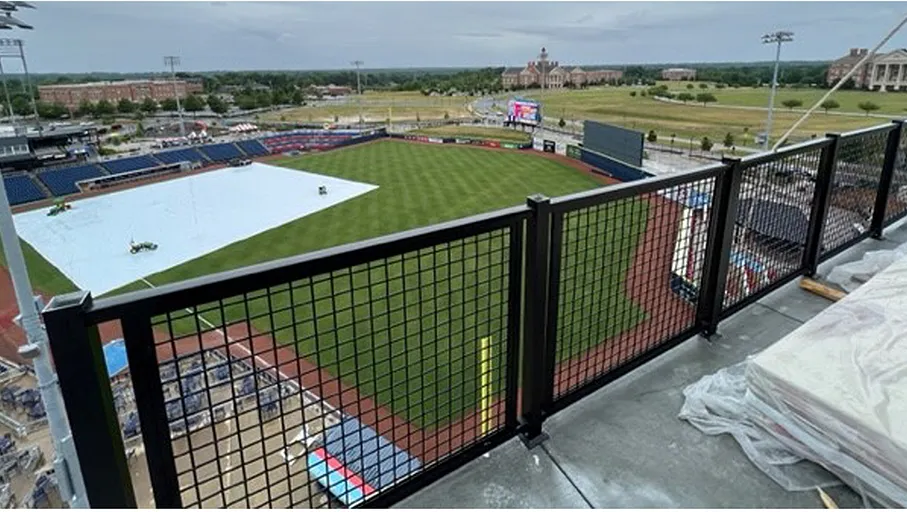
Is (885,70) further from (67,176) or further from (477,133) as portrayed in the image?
(67,176)

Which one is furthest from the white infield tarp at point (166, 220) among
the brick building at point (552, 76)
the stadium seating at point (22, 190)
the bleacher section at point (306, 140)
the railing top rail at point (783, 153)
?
the brick building at point (552, 76)

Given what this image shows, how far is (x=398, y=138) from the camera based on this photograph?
145 feet

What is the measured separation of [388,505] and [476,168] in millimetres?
29778

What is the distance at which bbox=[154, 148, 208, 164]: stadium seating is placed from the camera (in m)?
35.9

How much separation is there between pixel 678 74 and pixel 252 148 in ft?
279

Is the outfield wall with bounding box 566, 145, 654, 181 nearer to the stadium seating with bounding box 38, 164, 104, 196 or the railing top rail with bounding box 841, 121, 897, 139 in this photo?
the railing top rail with bounding box 841, 121, 897, 139

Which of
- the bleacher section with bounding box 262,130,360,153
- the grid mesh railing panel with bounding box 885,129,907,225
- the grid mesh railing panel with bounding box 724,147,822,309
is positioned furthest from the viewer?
the bleacher section with bounding box 262,130,360,153

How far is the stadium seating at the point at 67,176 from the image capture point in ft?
95.7

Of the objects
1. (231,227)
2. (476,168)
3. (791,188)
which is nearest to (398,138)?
(476,168)

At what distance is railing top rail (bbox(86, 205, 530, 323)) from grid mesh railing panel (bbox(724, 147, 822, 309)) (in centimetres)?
171

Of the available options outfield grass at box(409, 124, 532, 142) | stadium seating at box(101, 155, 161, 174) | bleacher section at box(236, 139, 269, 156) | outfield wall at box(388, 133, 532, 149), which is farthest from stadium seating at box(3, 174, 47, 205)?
outfield grass at box(409, 124, 532, 142)

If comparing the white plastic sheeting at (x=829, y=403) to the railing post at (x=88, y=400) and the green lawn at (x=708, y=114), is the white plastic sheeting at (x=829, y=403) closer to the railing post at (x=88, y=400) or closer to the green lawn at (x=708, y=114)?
the railing post at (x=88, y=400)

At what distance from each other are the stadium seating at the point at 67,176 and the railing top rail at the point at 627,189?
34.7 metres

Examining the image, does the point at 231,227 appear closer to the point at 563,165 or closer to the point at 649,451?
the point at 563,165
